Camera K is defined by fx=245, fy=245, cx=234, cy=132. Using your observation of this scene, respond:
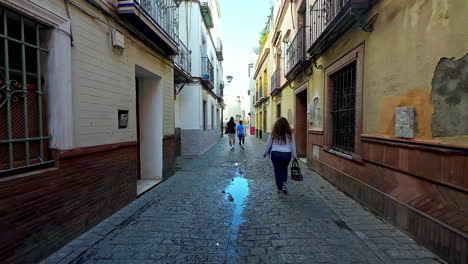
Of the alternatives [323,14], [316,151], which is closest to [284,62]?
[323,14]

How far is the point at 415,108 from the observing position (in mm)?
3109

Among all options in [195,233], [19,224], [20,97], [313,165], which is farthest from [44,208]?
[313,165]

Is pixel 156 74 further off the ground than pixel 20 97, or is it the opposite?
pixel 156 74

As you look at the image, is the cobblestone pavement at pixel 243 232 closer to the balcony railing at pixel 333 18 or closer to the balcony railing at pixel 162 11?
the balcony railing at pixel 333 18

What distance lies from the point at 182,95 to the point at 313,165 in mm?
6758

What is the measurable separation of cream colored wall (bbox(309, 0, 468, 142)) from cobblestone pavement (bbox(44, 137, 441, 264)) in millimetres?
1442

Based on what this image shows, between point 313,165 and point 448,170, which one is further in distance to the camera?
point 313,165

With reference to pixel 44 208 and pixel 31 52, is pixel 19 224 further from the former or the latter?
pixel 31 52

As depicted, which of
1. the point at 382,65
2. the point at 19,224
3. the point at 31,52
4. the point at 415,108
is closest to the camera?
the point at 19,224

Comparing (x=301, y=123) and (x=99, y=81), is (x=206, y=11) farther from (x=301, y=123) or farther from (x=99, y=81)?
(x=99, y=81)

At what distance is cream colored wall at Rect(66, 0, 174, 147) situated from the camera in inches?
131

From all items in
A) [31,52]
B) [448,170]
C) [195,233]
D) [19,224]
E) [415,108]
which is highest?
[31,52]

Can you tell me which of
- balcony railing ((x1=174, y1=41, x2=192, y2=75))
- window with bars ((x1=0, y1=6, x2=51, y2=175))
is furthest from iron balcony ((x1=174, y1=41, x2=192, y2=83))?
window with bars ((x1=0, y1=6, x2=51, y2=175))

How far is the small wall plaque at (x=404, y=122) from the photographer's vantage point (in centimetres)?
315
